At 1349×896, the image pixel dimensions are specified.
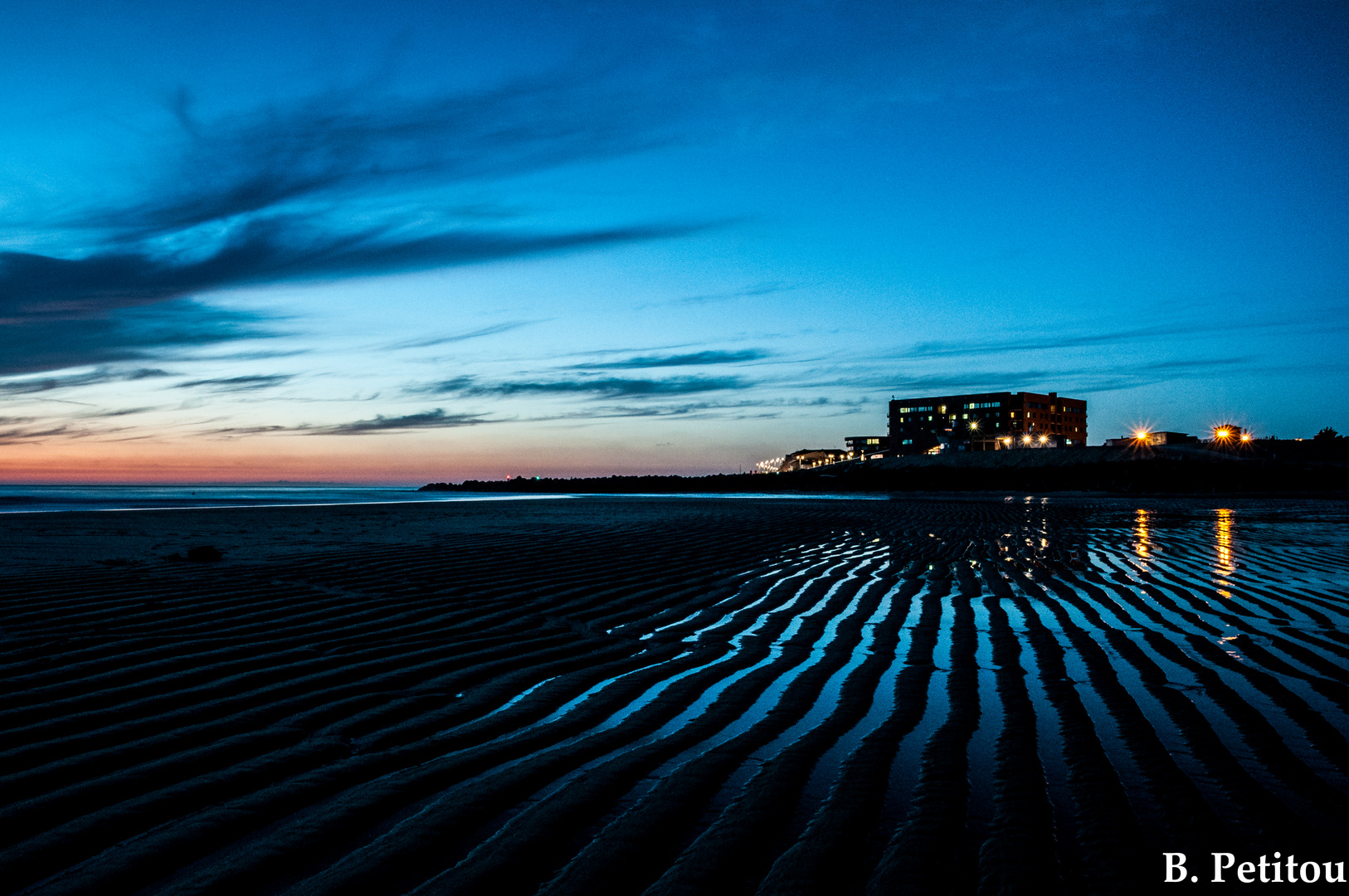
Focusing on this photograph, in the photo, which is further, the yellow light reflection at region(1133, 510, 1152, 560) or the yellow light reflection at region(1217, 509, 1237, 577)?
the yellow light reflection at region(1133, 510, 1152, 560)

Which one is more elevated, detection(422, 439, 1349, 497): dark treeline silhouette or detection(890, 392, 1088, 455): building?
detection(890, 392, 1088, 455): building

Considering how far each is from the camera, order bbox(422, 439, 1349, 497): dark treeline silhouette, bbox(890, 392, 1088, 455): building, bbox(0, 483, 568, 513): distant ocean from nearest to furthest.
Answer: bbox(0, 483, 568, 513): distant ocean → bbox(422, 439, 1349, 497): dark treeline silhouette → bbox(890, 392, 1088, 455): building

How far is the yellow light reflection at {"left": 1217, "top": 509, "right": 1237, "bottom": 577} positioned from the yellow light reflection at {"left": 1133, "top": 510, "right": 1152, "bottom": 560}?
3.15 feet

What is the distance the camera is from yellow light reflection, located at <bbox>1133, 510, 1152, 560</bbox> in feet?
43.1

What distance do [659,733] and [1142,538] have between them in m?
14.6

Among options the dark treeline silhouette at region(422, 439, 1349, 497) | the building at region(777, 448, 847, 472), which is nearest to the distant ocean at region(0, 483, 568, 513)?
the dark treeline silhouette at region(422, 439, 1349, 497)

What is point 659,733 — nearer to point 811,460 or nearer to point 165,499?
point 165,499

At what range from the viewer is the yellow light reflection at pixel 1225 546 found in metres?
10.9

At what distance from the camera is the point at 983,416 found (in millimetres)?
150000

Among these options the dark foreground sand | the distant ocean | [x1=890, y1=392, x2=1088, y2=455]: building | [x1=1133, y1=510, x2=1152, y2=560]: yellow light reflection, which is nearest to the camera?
the dark foreground sand

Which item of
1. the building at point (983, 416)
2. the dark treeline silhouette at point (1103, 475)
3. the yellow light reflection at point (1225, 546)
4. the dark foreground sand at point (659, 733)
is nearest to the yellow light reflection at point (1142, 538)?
the yellow light reflection at point (1225, 546)

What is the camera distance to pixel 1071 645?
20.6 feet

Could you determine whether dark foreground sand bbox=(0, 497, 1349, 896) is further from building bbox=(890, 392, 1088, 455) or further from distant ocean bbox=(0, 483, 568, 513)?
building bbox=(890, 392, 1088, 455)

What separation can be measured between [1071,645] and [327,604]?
6.32m
